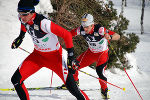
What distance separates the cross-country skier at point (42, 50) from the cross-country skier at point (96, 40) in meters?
0.99

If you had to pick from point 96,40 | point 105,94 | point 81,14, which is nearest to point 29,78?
point 105,94

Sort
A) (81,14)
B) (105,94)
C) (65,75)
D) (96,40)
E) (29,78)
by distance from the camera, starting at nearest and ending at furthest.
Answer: (65,75), (96,40), (105,94), (29,78), (81,14)

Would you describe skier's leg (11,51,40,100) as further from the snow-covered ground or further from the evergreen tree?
the evergreen tree

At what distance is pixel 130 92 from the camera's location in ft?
19.9

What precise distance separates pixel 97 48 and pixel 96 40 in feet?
0.99

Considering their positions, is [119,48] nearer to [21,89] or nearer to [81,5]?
[81,5]

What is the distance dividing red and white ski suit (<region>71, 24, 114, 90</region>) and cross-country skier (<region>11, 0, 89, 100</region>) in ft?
3.42

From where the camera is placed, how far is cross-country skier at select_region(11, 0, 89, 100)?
3.29m

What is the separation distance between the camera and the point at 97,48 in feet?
15.9

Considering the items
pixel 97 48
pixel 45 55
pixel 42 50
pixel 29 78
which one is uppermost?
pixel 42 50

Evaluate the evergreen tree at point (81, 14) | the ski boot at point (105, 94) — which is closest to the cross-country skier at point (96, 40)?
the ski boot at point (105, 94)

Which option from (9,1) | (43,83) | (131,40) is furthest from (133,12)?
(43,83)

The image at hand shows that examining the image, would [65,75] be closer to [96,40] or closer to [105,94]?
[96,40]

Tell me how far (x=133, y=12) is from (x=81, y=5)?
29.7 metres
